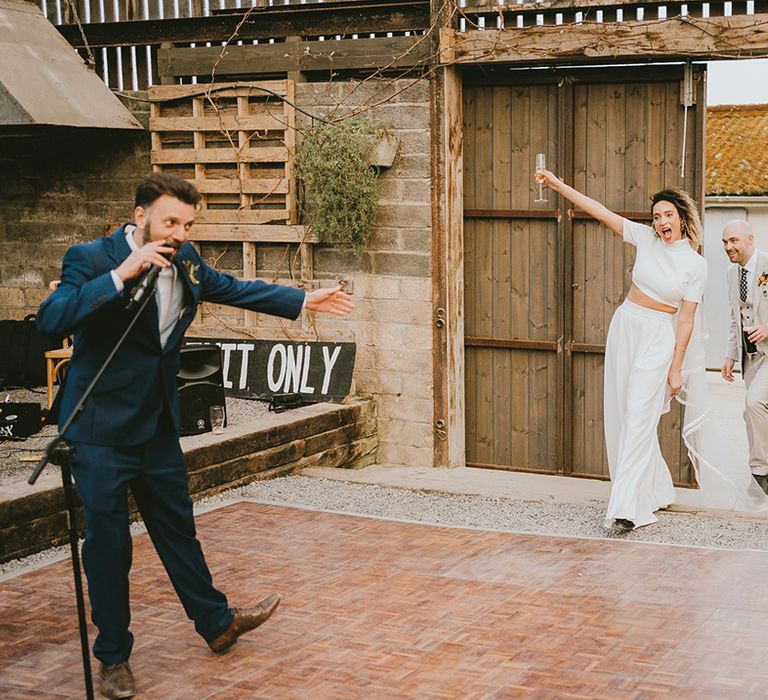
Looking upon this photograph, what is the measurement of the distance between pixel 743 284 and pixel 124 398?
5.08 metres

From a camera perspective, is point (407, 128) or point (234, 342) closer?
point (407, 128)

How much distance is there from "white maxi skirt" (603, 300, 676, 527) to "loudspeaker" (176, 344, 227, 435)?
2.85m

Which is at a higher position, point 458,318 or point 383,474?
point 458,318

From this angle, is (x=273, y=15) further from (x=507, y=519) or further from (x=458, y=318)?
(x=507, y=519)

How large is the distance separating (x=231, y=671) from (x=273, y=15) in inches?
267

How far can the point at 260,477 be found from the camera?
8.96 metres

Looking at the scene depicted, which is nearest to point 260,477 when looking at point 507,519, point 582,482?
point 507,519

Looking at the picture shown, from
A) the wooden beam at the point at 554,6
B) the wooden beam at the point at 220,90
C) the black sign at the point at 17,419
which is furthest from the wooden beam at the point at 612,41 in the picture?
the black sign at the point at 17,419

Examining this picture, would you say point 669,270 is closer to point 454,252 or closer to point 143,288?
point 454,252

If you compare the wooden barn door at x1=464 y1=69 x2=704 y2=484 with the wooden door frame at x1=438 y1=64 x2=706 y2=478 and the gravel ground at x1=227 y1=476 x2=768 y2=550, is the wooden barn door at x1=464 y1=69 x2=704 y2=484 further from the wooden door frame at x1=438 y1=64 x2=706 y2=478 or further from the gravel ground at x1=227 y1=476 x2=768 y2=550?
the gravel ground at x1=227 y1=476 x2=768 y2=550

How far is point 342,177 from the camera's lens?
1006cm

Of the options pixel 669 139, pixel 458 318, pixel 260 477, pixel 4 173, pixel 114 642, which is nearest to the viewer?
pixel 114 642

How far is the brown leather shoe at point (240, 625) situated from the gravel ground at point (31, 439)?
2.65 meters

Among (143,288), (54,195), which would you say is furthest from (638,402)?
(54,195)
